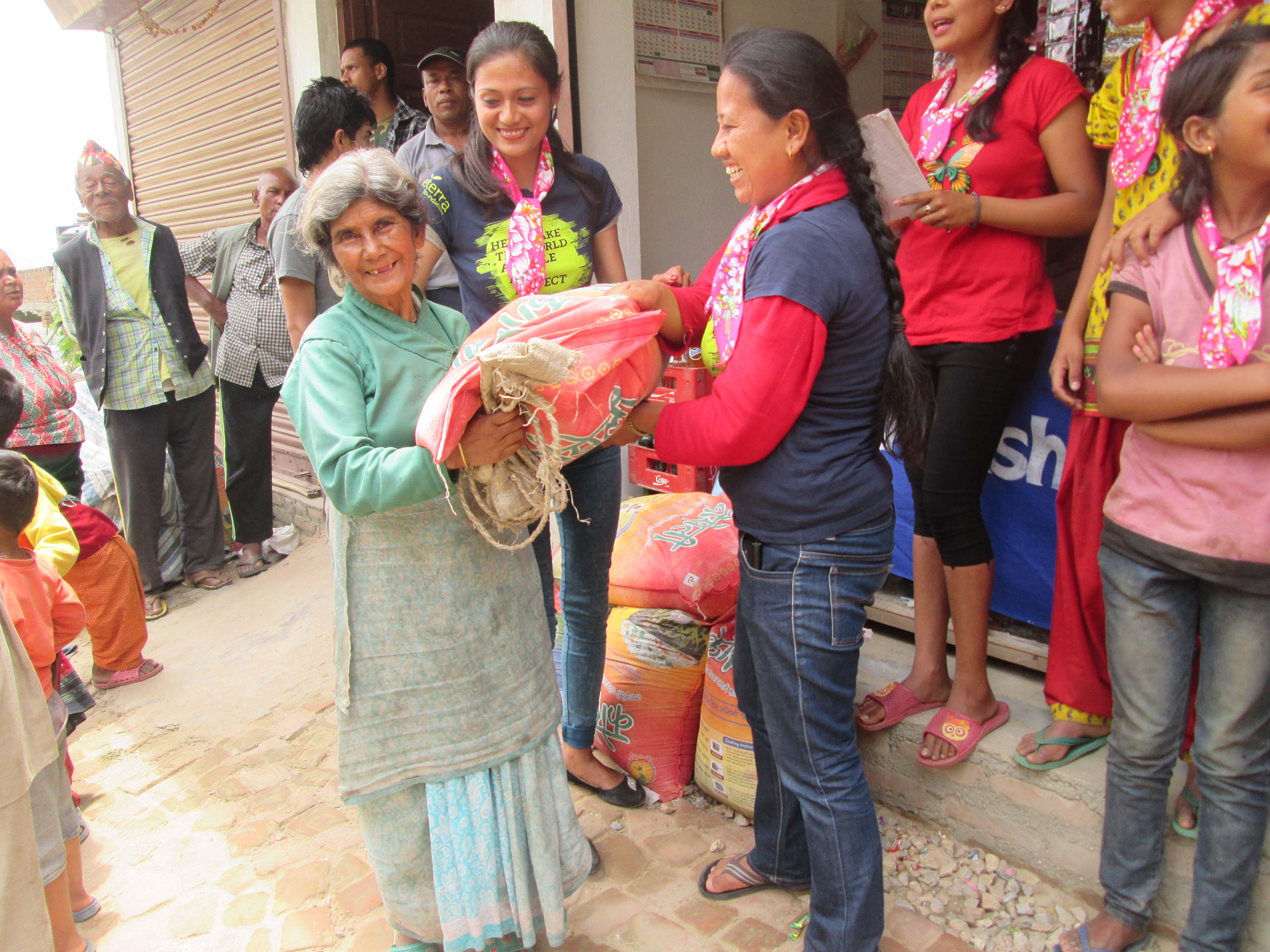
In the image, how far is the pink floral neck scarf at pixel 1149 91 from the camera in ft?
5.84

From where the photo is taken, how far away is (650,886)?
240cm

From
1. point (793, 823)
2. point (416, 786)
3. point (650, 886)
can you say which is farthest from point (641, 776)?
point (416, 786)

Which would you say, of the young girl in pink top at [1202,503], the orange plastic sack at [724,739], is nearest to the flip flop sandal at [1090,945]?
the young girl in pink top at [1202,503]

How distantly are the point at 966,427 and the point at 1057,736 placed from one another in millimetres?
854

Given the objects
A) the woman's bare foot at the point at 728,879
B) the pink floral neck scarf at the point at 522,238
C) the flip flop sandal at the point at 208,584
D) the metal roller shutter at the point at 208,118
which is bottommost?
the flip flop sandal at the point at 208,584

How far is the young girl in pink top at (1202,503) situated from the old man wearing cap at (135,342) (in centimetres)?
480

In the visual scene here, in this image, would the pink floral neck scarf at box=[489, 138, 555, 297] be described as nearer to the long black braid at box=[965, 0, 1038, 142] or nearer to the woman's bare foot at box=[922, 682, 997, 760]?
the long black braid at box=[965, 0, 1038, 142]

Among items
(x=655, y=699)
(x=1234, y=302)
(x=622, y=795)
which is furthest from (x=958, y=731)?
(x=1234, y=302)

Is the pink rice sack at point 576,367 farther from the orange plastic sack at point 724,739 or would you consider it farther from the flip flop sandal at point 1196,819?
the flip flop sandal at point 1196,819

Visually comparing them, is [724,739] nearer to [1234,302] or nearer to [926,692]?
[926,692]

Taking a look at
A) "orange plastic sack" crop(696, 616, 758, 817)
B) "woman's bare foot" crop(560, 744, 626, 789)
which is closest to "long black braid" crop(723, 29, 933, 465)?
"orange plastic sack" crop(696, 616, 758, 817)

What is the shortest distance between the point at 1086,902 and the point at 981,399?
1.32 m

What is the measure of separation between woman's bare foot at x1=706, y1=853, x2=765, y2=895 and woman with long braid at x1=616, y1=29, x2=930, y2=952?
0.37 meters

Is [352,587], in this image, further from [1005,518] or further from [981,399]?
[1005,518]
